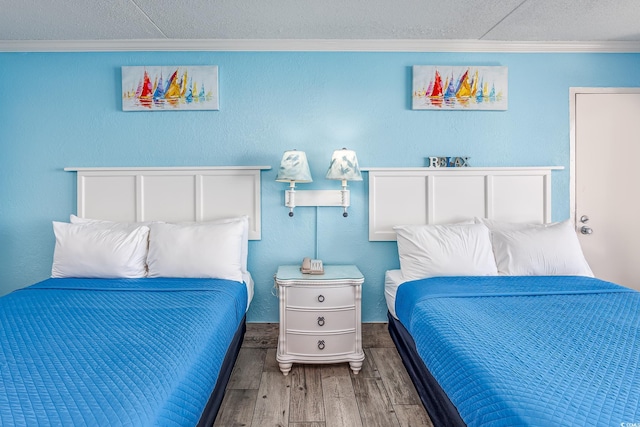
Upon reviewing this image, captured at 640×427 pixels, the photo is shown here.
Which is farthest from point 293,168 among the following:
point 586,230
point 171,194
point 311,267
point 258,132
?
point 586,230

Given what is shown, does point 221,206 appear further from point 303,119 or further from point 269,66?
point 269,66

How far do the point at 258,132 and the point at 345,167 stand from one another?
756mm

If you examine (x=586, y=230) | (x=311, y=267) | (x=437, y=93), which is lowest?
(x=311, y=267)

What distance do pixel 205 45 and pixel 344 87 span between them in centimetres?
108

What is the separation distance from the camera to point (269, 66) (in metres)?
2.87

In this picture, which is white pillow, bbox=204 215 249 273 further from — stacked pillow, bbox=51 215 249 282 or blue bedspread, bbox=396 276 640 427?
blue bedspread, bbox=396 276 640 427

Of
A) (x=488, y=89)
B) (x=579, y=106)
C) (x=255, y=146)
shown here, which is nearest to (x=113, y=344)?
(x=255, y=146)

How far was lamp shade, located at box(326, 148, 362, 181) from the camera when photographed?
2.62m

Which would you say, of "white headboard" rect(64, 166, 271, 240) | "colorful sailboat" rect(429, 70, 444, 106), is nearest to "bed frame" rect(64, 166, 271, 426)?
"white headboard" rect(64, 166, 271, 240)

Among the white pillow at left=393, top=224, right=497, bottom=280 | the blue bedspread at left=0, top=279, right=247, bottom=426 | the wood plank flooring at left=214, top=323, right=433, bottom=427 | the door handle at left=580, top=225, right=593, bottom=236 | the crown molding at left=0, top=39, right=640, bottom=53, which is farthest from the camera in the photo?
the door handle at left=580, top=225, right=593, bottom=236

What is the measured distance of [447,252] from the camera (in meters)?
2.47

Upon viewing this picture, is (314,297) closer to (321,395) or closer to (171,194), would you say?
(321,395)

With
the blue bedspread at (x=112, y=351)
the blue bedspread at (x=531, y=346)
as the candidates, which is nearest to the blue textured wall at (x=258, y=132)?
the blue bedspread at (x=112, y=351)

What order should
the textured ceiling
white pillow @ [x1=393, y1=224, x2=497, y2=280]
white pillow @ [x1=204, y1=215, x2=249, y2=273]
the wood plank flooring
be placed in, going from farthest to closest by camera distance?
1. white pillow @ [x1=204, y1=215, x2=249, y2=273]
2. white pillow @ [x1=393, y1=224, x2=497, y2=280]
3. the textured ceiling
4. the wood plank flooring
